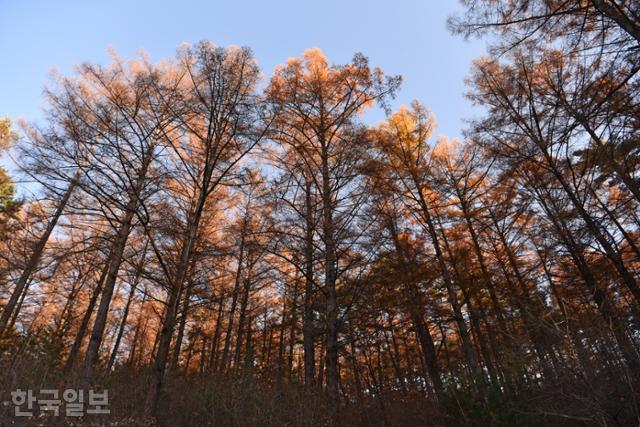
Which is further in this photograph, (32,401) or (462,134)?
(462,134)

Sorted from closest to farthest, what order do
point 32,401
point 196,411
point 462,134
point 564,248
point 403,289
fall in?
point 32,401
point 196,411
point 564,248
point 462,134
point 403,289

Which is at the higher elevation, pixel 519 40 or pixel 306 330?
pixel 519 40

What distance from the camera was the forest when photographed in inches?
176

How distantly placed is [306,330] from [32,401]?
17.1ft

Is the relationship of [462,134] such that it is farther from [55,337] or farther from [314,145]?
[55,337]

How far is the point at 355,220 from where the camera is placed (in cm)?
747

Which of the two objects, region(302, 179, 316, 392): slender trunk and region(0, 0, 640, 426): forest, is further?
region(302, 179, 316, 392): slender trunk

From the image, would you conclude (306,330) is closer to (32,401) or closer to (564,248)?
(32,401)

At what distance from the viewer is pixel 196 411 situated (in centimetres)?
625

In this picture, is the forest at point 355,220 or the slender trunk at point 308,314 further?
the slender trunk at point 308,314

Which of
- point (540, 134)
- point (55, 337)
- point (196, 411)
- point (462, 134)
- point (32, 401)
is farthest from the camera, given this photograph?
point (55, 337)

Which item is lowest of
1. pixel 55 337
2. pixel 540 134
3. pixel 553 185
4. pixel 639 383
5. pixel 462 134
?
pixel 639 383

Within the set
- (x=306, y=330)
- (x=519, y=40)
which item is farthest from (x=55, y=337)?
(x=519, y=40)

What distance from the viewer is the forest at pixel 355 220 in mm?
4469
